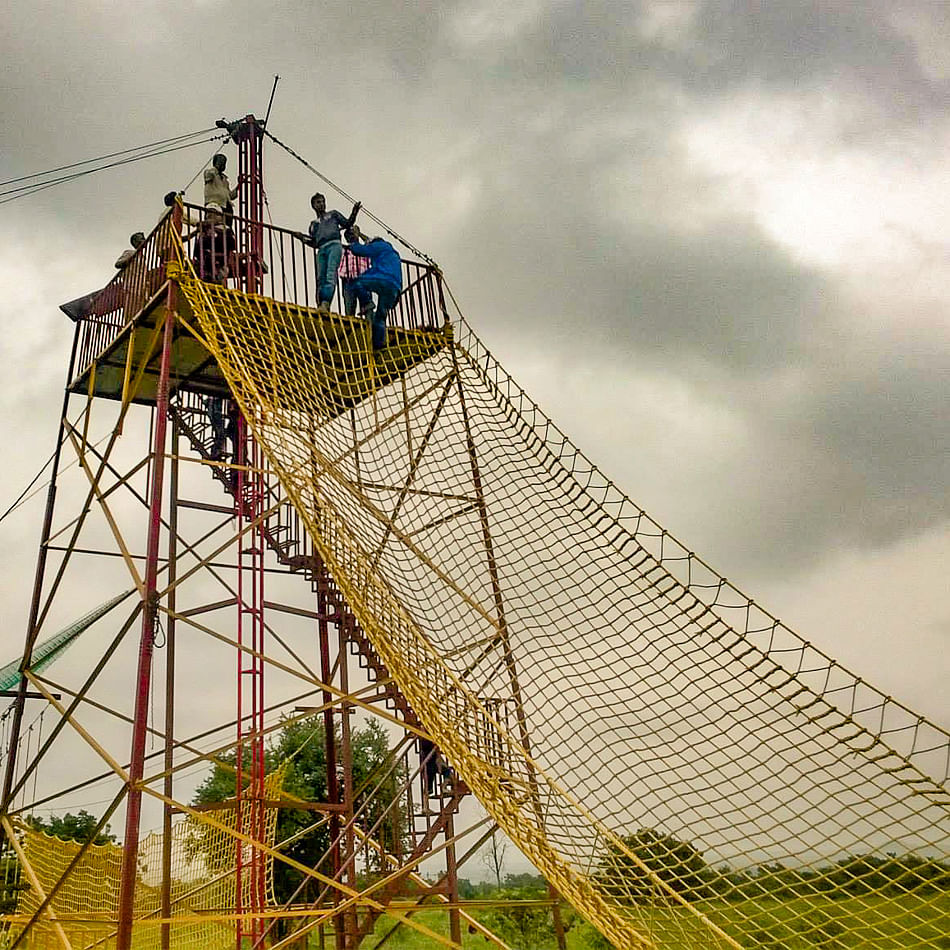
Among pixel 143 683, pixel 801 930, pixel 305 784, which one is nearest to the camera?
pixel 801 930

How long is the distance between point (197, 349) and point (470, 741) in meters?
5.25

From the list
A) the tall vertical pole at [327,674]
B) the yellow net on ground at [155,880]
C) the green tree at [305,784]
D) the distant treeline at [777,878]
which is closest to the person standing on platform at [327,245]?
the tall vertical pole at [327,674]

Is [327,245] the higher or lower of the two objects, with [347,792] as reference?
higher

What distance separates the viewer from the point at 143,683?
7.26 metres

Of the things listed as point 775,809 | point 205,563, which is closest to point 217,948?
point 205,563

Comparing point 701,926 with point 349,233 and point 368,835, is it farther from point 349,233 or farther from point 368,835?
point 349,233

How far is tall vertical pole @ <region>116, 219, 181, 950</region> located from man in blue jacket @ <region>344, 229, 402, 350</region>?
6.40 feet

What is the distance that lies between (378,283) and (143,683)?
165 inches

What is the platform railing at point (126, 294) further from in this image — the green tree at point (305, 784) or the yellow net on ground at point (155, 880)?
the green tree at point (305, 784)

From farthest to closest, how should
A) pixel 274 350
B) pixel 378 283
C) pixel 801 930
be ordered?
pixel 378 283, pixel 274 350, pixel 801 930

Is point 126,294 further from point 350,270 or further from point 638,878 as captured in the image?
point 638,878

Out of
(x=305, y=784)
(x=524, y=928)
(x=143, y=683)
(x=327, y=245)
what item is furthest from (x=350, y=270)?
(x=305, y=784)

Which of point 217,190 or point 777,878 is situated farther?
point 217,190

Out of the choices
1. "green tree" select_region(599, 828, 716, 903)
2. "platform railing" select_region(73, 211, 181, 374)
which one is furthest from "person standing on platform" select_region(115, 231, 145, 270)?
"green tree" select_region(599, 828, 716, 903)
